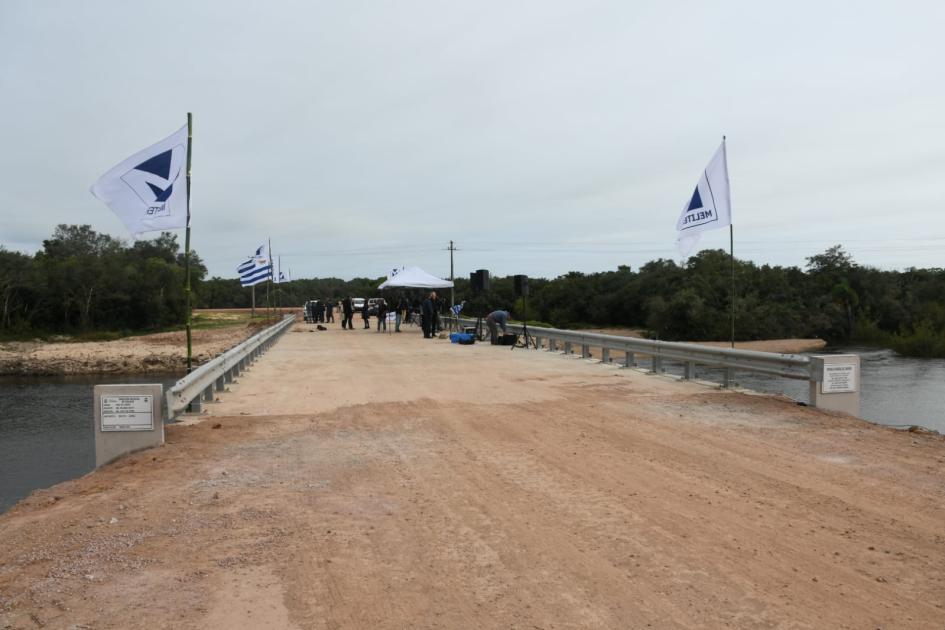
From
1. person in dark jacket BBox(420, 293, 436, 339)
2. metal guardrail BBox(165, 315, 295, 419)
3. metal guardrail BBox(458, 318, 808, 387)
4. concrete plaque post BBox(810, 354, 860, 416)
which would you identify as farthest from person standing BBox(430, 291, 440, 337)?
concrete plaque post BBox(810, 354, 860, 416)

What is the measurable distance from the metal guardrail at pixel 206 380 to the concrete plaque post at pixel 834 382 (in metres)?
8.34

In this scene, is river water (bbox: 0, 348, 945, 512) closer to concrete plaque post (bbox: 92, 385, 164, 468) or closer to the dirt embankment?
concrete plaque post (bbox: 92, 385, 164, 468)

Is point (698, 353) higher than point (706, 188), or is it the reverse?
point (706, 188)

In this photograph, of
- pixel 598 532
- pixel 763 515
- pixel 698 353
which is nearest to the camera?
pixel 598 532

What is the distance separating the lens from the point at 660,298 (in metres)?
57.9

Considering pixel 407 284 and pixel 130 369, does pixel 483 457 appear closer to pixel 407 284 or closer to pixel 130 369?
pixel 407 284

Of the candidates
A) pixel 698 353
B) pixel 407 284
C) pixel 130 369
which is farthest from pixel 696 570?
pixel 130 369

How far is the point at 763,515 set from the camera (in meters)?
5.40

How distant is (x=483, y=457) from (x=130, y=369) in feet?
122

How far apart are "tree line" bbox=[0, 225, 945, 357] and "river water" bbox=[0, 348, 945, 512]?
19.4m

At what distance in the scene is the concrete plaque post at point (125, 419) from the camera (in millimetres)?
7754

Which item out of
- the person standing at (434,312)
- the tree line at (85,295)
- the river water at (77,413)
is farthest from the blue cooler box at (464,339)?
the tree line at (85,295)

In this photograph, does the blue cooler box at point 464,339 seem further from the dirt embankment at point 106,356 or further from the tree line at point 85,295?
the tree line at point 85,295

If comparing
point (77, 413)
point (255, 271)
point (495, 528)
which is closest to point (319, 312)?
point (255, 271)
